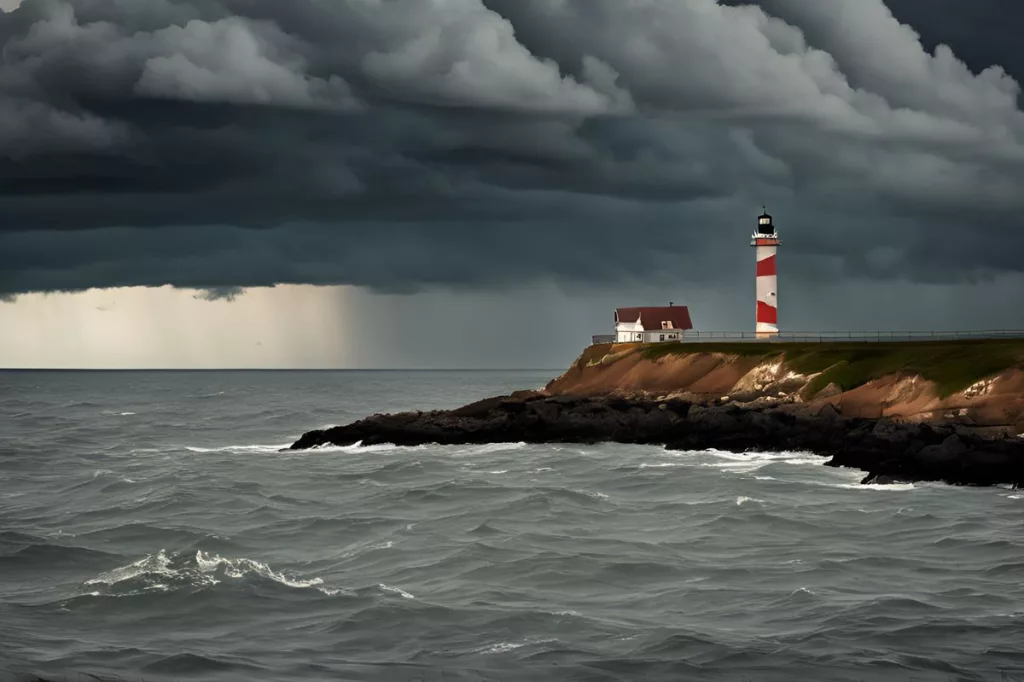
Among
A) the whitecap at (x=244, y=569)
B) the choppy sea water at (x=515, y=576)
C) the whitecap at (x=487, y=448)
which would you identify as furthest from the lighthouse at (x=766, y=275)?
the whitecap at (x=244, y=569)

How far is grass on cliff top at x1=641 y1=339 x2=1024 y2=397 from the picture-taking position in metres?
51.8

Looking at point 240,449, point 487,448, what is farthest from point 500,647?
point 240,449

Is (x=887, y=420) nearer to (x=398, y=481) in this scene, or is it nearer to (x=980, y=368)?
(x=980, y=368)

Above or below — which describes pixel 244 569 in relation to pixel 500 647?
above

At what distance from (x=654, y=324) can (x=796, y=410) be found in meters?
48.2

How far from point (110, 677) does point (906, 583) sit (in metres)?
16.3

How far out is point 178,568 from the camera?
26.2m

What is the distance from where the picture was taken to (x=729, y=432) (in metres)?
56.4

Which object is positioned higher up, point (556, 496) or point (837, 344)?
point (837, 344)

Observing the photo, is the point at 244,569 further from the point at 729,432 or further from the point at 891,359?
the point at 891,359

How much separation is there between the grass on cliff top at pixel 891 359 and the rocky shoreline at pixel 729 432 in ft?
13.1

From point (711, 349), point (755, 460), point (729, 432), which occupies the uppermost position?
point (711, 349)

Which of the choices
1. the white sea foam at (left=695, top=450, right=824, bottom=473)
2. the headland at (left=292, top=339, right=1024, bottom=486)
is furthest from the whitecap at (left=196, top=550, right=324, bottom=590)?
the white sea foam at (left=695, top=450, right=824, bottom=473)

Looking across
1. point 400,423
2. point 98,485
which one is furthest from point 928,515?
point 400,423
